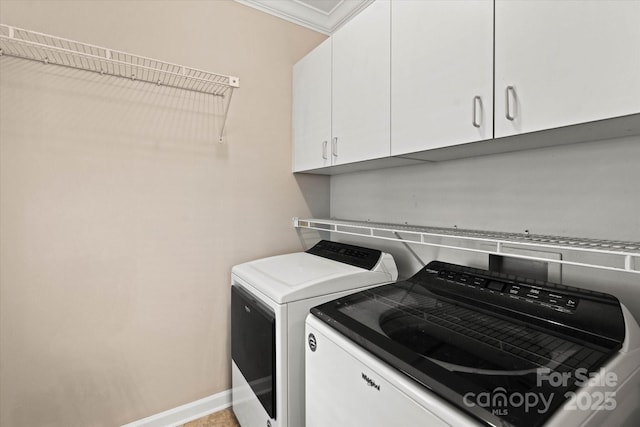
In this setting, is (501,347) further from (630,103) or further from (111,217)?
(111,217)

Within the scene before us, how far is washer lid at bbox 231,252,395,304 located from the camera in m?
1.28

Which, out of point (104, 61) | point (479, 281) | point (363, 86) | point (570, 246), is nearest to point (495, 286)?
point (479, 281)

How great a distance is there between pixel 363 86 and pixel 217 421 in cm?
207

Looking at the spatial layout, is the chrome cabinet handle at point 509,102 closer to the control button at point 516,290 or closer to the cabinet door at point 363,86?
the cabinet door at point 363,86

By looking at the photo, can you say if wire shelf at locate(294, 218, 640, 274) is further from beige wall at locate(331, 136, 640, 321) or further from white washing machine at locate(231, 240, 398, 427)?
white washing machine at locate(231, 240, 398, 427)

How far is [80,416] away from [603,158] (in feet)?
8.38

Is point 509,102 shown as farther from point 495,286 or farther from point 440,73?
point 495,286

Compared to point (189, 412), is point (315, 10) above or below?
above

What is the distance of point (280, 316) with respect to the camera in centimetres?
123

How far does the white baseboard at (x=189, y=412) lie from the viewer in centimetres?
167

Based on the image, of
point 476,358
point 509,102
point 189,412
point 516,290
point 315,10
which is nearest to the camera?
point 476,358

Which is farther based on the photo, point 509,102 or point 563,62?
point 509,102

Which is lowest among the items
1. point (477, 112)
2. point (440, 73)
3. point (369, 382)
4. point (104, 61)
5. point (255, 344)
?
point (255, 344)

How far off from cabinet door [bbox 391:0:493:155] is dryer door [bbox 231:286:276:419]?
97 cm
